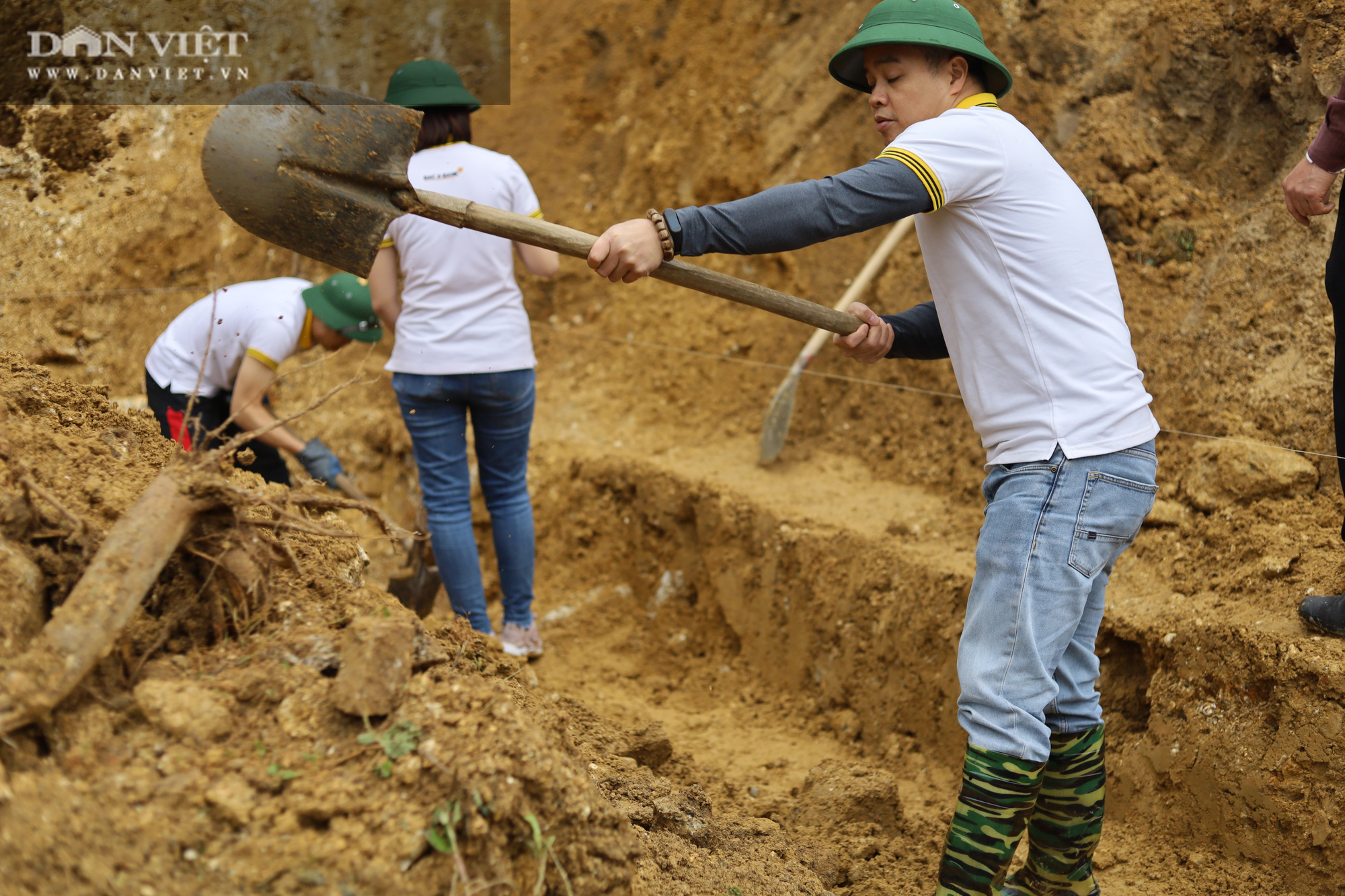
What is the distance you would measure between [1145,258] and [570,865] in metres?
3.67

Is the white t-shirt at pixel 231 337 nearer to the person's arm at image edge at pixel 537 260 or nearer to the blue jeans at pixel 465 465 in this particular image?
the person's arm at image edge at pixel 537 260

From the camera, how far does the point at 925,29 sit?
2.06 meters

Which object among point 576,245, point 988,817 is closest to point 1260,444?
point 988,817

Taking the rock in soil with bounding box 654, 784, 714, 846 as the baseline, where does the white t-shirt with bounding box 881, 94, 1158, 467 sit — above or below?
above

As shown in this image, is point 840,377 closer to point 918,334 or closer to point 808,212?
point 918,334

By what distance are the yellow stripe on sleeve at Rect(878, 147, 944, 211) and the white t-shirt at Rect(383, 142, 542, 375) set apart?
5.15 feet

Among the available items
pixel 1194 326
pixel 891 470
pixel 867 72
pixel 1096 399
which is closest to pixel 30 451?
pixel 867 72

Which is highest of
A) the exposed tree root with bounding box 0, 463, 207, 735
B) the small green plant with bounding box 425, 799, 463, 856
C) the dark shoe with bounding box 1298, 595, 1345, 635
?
the exposed tree root with bounding box 0, 463, 207, 735

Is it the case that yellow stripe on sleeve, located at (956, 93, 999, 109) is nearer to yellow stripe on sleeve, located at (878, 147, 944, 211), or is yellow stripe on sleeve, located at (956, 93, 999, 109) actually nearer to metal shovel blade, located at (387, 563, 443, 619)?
yellow stripe on sleeve, located at (878, 147, 944, 211)

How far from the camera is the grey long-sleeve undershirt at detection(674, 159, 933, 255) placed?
74.1 inches

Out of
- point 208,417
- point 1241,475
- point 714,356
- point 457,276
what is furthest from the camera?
point 714,356

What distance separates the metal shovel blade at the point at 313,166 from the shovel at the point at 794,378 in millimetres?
2580

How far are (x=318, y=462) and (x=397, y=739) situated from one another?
2.81 m

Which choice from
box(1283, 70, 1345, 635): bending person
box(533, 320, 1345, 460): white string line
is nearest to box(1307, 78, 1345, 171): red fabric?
box(1283, 70, 1345, 635): bending person
